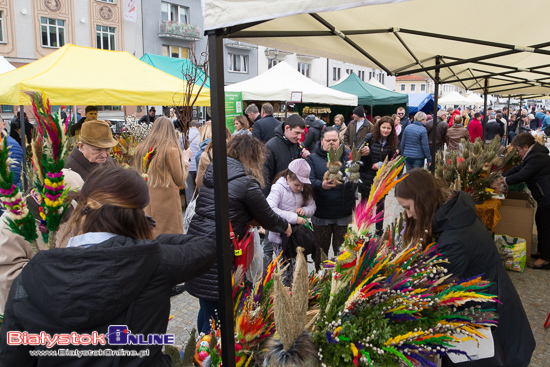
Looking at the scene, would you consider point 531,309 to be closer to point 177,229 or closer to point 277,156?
point 277,156

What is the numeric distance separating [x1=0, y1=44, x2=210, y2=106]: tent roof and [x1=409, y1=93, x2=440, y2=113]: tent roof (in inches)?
619

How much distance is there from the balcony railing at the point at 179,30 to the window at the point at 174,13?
3.68ft

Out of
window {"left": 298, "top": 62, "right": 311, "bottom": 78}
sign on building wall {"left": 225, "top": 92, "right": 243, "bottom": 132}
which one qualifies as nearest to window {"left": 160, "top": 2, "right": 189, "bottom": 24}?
window {"left": 298, "top": 62, "right": 311, "bottom": 78}

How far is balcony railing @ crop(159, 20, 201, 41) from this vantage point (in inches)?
1148

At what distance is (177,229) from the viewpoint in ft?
14.2

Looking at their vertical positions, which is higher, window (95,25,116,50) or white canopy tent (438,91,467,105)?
window (95,25,116,50)

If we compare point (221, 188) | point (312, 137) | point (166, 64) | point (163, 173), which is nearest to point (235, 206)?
point (221, 188)

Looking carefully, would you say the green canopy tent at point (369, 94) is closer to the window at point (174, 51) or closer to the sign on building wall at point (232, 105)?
the sign on building wall at point (232, 105)

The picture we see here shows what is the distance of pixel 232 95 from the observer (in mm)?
10180

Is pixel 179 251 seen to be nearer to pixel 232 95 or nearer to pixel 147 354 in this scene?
pixel 147 354

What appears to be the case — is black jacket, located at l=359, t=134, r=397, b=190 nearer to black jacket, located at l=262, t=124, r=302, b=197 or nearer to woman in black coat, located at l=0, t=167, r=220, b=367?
black jacket, located at l=262, t=124, r=302, b=197

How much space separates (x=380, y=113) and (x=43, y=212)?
19.0 metres

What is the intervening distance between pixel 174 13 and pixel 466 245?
3309 centimetres

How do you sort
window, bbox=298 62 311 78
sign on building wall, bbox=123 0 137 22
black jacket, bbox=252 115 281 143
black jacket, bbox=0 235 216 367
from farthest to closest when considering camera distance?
window, bbox=298 62 311 78 < sign on building wall, bbox=123 0 137 22 < black jacket, bbox=252 115 281 143 < black jacket, bbox=0 235 216 367
